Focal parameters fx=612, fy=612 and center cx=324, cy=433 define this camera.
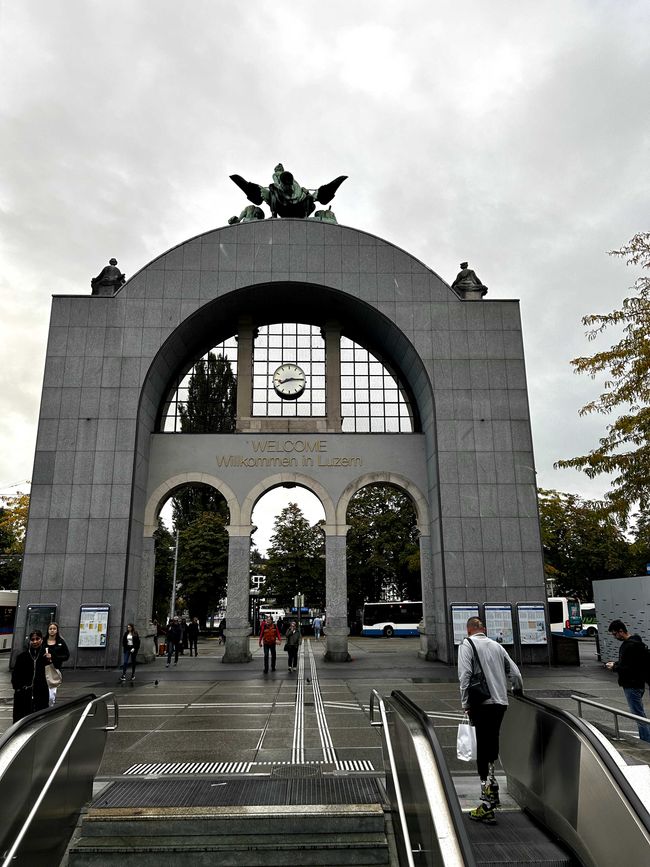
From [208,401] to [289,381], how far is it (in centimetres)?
353

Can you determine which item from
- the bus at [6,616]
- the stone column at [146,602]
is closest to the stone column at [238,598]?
the stone column at [146,602]

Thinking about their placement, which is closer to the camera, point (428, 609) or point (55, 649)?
point (55, 649)

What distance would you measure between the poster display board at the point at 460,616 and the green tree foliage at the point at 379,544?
29.1 meters

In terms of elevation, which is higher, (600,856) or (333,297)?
(333,297)

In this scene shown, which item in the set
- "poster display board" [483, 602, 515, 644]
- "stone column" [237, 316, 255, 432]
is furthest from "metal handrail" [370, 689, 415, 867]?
"stone column" [237, 316, 255, 432]

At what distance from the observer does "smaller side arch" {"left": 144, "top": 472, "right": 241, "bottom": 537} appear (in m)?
22.5

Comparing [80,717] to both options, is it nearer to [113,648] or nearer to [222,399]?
[113,648]

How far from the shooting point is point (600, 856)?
4.60 metres

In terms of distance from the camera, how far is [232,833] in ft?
19.4

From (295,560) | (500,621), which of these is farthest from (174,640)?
(295,560)

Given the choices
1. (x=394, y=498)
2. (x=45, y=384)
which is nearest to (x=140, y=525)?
(x=45, y=384)

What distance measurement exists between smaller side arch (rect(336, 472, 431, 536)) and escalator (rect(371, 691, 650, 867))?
615 inches

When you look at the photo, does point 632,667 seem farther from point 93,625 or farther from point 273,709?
point 93,625

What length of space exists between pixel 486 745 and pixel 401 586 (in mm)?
50566
